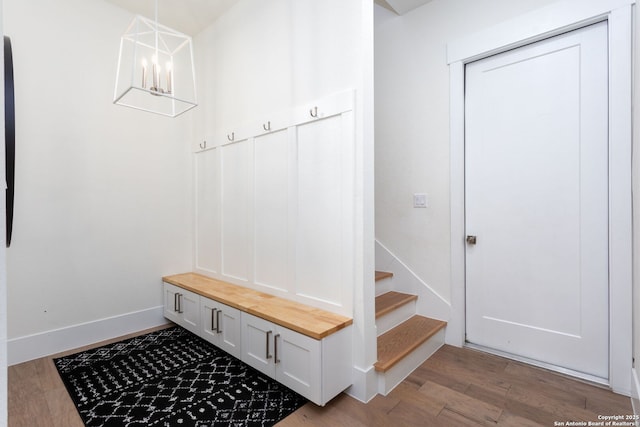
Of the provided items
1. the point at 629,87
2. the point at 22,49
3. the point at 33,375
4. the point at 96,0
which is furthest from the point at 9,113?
the point at 629,87

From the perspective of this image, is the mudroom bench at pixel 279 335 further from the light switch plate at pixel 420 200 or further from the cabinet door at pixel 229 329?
the light switch plate at pixel 420 200

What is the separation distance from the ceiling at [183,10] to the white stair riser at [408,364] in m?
3.26

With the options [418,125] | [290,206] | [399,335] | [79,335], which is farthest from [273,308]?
[418,125]

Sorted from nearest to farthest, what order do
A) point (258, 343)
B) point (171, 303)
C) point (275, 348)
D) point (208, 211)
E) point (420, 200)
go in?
point (275, 348)
point (258, 343)
point (420, 200)
point (171, 303)
point (208, 211)

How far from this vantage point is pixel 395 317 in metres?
2.51

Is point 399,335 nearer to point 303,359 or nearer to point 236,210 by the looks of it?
point 303,359

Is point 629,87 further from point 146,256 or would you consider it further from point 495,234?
point 146,256

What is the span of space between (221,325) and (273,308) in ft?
1.81

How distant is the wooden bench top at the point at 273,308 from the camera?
5.96 feet

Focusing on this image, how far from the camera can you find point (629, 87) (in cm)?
184

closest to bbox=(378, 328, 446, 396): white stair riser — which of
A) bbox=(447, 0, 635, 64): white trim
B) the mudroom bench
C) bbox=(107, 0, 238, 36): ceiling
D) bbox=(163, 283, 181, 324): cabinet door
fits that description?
the mudroom bench

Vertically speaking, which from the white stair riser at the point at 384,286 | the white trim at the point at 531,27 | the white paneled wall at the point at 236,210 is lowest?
the white stair riser at the point at 384,286

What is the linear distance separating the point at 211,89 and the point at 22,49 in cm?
141

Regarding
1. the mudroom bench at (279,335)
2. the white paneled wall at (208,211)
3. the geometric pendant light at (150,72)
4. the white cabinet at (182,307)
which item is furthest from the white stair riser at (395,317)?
the geometric pendant light at (150,72)
